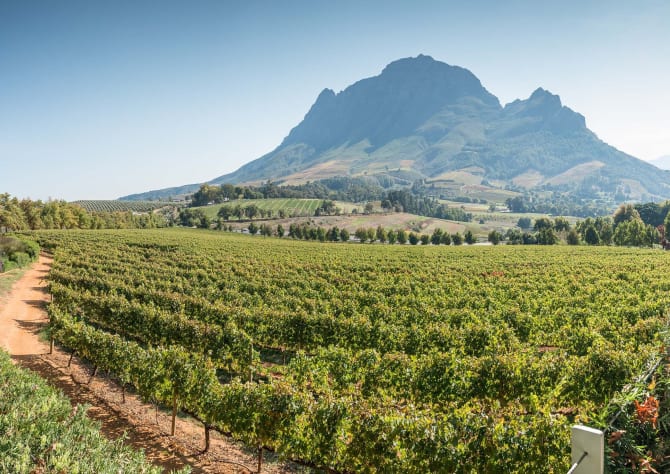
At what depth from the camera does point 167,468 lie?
41.3 ft

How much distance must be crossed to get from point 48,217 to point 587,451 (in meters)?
132

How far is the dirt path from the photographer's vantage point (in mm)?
13109

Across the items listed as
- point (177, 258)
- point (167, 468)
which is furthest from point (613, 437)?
point (177, 258)

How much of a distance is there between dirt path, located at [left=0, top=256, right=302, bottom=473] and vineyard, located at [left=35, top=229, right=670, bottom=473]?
0.99 m

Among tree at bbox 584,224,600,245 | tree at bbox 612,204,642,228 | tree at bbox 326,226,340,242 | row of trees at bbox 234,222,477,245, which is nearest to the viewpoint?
tree at bbox 584,224,600,245

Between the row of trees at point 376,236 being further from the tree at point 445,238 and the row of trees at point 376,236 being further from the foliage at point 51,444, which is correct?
the foliage at point 51,444

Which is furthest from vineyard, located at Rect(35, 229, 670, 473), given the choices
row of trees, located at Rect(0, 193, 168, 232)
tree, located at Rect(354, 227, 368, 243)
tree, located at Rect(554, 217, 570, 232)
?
tree, located at Rect(354, 227, 368, 243)

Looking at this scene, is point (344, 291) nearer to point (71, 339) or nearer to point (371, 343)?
point (371, 343)

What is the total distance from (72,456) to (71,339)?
15.7 meters

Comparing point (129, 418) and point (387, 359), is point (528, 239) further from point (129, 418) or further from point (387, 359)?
point (129, 418)

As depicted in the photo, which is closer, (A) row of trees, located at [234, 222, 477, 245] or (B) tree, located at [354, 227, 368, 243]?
(A) row of trees, located at [234, 222, 477, 245]

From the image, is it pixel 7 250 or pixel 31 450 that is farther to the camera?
pixel 7 250

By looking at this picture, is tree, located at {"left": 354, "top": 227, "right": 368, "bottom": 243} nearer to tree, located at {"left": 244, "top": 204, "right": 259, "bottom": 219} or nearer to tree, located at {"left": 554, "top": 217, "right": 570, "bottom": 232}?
Result: tree, located at {"left": 244, "top": 204, "right": 259, "bottom": 219}

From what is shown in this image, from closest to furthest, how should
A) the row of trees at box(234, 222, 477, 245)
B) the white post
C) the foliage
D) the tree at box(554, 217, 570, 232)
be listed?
the white post < the foliage < the tree at box(554, 217, 570, 232) < the row of trees at box(234, 222, 477, 245)
